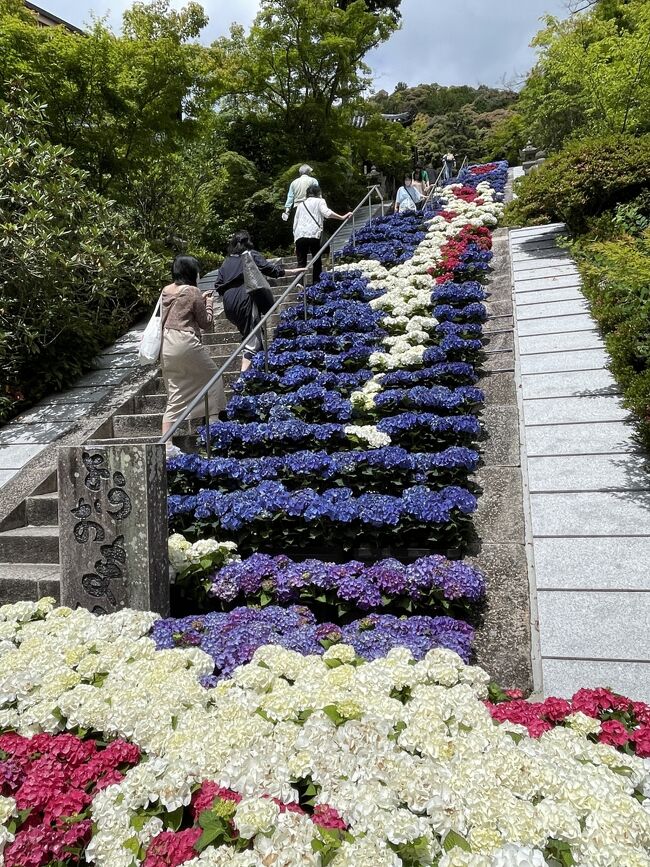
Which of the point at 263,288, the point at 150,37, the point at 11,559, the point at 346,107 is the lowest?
the point at 11,559

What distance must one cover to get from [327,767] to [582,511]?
2.79 metres

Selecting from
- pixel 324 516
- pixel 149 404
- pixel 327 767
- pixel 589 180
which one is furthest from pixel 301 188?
pixel 327 767

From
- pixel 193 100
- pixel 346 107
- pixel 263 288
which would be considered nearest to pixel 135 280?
pixel 263 288

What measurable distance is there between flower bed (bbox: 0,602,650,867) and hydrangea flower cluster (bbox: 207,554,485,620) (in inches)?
27.6

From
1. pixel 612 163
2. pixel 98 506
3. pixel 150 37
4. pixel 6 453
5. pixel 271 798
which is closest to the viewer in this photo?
pixel 271 798

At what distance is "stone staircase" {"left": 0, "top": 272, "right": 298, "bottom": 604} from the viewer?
4.38m

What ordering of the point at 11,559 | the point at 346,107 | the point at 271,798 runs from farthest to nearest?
the point at 346,107 < the point at 11,559 < the point at 271,798

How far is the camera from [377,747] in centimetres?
215

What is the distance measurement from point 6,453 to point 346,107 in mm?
12837

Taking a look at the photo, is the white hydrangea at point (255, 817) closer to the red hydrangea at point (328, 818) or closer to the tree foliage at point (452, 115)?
the red hydrangea at point (328, 818)

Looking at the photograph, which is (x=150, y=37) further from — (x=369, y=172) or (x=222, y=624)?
(x=369, y=172)

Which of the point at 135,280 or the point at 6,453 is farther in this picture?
the point at 135,280

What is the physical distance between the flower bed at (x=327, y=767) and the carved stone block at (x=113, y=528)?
2.63 feet

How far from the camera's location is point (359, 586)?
11.9 ft
